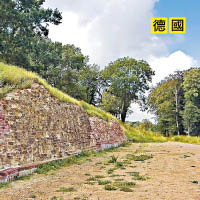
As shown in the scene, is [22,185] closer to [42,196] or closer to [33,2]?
[42,196]

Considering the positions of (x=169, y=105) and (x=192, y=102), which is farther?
(x=169, y=105)

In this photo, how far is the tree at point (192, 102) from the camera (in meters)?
32.8

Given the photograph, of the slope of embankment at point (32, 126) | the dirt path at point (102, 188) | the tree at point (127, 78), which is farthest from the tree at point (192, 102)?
the dirt path at point (102, 188)

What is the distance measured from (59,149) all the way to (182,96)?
111ft

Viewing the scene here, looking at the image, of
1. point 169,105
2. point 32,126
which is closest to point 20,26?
point 32,126

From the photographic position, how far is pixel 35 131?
7492mm

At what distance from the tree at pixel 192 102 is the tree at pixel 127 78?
6.51m

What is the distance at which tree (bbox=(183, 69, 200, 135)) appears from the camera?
3278 centimetres

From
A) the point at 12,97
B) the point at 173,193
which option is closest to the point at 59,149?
the point at 12,97

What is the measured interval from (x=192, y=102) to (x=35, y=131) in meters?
31.5

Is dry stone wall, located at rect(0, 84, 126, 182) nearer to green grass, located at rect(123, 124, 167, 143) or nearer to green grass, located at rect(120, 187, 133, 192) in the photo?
green grass, located at rect(120, 187, 133, 192)

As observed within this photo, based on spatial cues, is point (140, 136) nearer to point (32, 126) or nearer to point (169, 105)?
point (169, 105)

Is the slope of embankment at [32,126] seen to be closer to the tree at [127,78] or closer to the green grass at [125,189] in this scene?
the green grass at [125,189]

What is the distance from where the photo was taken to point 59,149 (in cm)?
874
